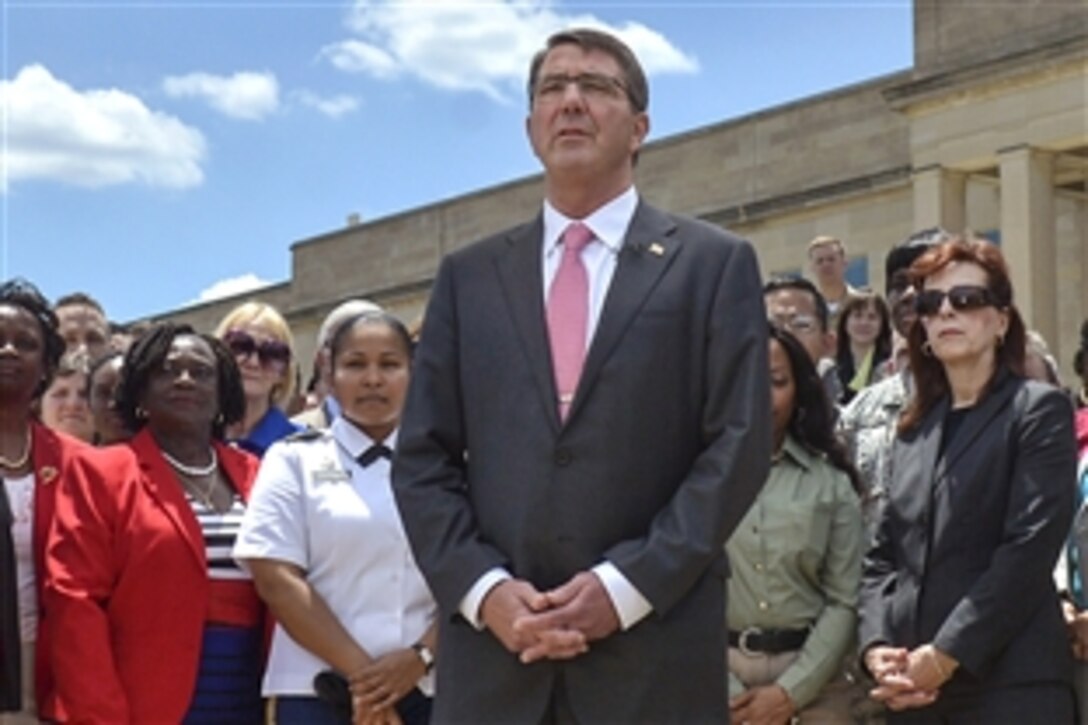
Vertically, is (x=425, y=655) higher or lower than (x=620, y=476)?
lower

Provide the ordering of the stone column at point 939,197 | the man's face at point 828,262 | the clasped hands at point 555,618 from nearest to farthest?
the clasped hands at point 555,618 → the man's face at point 828,262 → the stone column at point 939,197

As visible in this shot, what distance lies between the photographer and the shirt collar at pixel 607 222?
171 inches

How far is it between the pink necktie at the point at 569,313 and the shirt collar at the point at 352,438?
165 centimetres

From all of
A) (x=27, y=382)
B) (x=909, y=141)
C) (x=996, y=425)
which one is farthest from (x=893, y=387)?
(x=909, y=141)

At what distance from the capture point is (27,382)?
5852 millimetres

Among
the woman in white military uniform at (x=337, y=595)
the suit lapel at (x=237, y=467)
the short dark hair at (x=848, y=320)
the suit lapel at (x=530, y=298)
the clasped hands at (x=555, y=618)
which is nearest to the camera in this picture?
the clasped hands at (x=555, y=618)

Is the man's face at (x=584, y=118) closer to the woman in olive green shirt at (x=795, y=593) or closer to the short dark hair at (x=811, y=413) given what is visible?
the woman in olive green shirt at (x=795, y=593)

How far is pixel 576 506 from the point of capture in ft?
13.4

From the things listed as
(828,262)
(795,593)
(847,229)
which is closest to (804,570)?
(795,593)

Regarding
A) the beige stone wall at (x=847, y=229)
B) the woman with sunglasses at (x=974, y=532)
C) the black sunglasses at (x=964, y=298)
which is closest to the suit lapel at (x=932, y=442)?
the woman with sunglasses at (x=974, y=532)

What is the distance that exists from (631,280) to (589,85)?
1.67 ft

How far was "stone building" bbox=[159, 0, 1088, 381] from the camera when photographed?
22.5 m

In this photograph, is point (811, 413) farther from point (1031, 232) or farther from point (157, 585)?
point (1031, 232)

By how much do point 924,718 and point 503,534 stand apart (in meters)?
1.96
